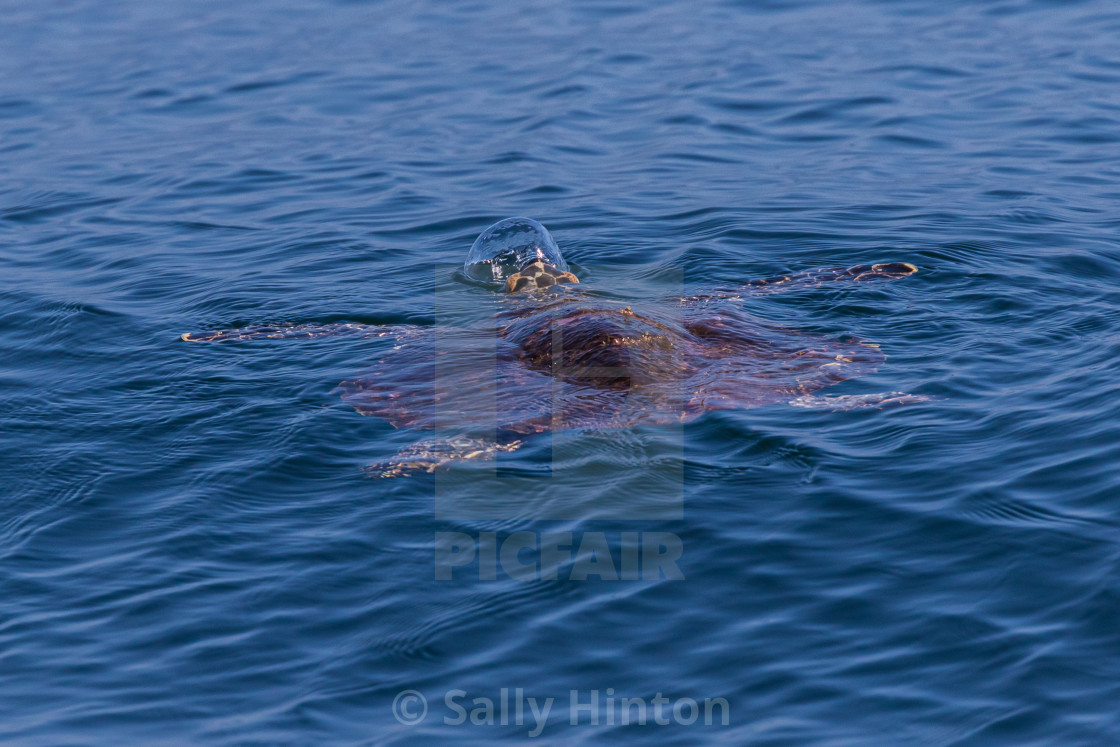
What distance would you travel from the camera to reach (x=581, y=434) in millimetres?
6457

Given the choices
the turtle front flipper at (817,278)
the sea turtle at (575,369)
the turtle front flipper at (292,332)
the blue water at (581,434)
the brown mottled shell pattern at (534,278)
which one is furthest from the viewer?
the brown mottled shell pattern at (534,278)

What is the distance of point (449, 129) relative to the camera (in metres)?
13.9

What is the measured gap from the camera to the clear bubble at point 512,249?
8.98 meters

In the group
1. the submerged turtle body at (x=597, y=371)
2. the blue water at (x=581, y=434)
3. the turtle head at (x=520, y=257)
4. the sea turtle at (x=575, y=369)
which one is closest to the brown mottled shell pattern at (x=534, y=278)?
the turtle head at (x=520, y=257)

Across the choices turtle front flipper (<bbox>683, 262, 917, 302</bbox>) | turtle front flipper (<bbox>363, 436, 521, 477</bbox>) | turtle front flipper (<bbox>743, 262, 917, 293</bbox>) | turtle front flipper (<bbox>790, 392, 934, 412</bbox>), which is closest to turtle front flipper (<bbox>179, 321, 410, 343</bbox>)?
turtle front flipper (<bbox>363, 436, 521, 477</bbox>)

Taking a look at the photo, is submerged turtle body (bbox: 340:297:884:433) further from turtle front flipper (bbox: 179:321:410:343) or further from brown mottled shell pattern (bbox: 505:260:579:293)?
brown mottled shell pattern (bbox: 505:260:579:293)

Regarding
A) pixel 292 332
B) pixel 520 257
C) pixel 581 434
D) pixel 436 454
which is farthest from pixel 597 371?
pixel 292 332

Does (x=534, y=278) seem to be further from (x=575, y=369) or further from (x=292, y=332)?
(x=575, y=369)

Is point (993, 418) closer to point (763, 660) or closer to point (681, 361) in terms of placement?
point (681, 361)

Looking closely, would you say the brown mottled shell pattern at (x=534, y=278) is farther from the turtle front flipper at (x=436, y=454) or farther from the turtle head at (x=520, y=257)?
the turtle front flipper at (x=436, y=454)

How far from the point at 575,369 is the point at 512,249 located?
2.23 m

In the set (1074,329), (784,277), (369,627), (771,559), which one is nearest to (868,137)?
(784,277)

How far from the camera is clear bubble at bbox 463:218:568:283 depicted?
898cm

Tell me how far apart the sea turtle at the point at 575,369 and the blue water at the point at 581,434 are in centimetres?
18
